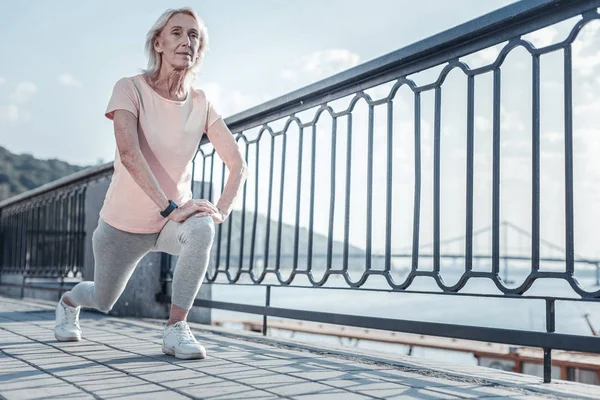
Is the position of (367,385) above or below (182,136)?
below

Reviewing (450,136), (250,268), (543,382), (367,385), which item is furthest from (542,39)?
(250,268)

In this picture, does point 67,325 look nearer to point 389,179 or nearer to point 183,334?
point 183,334

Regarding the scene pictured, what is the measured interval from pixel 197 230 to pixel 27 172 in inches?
1121

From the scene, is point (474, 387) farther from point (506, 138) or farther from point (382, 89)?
point (382, 89)

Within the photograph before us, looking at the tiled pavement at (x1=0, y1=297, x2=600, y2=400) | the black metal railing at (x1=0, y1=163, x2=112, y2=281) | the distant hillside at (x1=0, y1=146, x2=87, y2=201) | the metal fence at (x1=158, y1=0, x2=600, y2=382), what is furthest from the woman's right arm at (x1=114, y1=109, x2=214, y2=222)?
the distant hillside at (x1=0, y1=146, x2=87, y2=201)

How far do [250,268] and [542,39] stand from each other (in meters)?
1.97

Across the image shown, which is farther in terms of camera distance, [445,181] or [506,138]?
[445,181]

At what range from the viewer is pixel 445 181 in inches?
91.0

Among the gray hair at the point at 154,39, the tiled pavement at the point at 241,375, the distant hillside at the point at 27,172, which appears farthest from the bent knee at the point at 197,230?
the distant hillside at the point at 27,172

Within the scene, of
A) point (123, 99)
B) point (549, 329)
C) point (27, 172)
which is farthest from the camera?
point (27, 172)

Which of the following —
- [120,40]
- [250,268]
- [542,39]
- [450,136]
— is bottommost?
[250,268]

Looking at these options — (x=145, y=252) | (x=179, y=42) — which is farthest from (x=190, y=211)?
(x=179, y=42)

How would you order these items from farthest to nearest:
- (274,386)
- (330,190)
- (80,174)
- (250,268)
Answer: (80,174) < (250,268) < (330,190) < (274,386)

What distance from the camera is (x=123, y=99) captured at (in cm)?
237
